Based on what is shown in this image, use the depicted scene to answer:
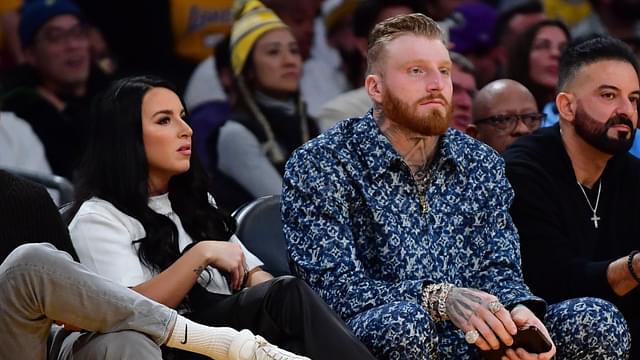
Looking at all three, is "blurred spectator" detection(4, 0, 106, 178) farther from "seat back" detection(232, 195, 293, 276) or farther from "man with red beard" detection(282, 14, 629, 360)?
"man with red beard" detection(282, 14, 629, 360)

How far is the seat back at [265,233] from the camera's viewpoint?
189 inches

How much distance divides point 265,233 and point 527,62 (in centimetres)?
220

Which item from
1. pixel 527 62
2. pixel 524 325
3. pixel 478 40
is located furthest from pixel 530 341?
pixel 478 40

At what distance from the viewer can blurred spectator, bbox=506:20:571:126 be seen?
Result: 649 cm

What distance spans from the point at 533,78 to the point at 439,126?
223 centimetres

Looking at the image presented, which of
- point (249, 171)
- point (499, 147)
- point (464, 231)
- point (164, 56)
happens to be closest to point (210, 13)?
point (164, 56)

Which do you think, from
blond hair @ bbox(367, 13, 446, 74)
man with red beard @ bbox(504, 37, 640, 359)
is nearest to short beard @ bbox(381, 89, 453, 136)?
blond hair @ bbox(367, 13, 446, 74)

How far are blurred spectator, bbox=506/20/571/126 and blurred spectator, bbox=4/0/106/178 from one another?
1938 millimetres

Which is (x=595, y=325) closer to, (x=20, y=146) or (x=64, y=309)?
(x=64, y=309)

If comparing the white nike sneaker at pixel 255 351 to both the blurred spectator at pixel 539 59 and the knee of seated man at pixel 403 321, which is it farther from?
the blurred spectator at pixel 539 59

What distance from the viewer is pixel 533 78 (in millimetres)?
6516

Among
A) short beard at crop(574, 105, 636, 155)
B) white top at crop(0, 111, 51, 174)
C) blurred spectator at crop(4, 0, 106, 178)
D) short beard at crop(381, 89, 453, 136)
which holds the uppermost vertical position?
short beard at crop(381, 89, 453, 136)

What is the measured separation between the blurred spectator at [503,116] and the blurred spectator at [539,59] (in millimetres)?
657

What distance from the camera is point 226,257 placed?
4.27 m
